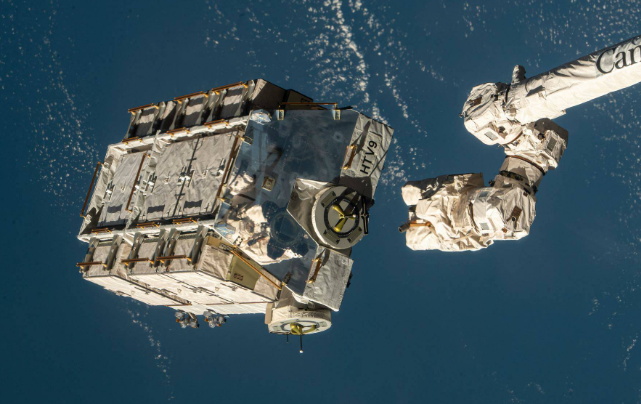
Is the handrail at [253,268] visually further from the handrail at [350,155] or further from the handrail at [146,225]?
the handrail at [350,155]

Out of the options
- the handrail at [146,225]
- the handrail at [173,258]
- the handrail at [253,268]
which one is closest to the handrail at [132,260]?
the handrail at [173,258]

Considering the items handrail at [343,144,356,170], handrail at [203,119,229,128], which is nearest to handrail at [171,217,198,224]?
handrail at [203,119,229,128]

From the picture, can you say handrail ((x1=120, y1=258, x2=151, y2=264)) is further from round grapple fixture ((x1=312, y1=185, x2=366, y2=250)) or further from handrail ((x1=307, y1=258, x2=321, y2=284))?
round grapple fixture ((x1=312, y1=185, x2=366, y2=250))

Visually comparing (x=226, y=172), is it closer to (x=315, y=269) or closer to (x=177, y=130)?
(x=177, y=130)

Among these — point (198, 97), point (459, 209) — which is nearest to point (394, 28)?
point (198, 97)

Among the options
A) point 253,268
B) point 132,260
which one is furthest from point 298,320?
point 132,260

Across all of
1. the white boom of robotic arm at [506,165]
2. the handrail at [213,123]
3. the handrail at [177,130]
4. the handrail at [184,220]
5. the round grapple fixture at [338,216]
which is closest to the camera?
the white boom of robotic arm at [506,165]

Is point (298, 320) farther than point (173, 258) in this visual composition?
Yes
